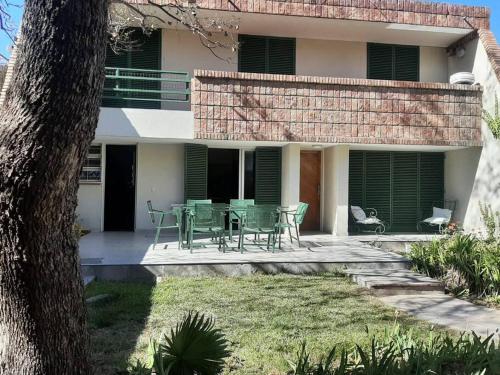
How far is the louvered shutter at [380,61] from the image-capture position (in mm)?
13352

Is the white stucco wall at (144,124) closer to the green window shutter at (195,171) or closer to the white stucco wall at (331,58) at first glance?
the green window shutter at (195,171)

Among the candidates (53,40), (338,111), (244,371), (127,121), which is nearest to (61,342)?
(53,40)

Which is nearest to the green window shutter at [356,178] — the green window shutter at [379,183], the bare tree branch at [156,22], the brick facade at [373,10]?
the green window shutter at [379,183]

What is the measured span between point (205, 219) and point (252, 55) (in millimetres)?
5666

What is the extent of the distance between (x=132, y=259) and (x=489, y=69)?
31.9 feet

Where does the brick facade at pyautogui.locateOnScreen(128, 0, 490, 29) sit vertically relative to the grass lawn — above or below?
above

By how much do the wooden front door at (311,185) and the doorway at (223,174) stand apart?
1.94m

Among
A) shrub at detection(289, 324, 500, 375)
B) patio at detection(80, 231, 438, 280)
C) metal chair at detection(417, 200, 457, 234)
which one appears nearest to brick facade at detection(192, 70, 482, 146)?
metal chair at detection(417, 200, 457, 234)

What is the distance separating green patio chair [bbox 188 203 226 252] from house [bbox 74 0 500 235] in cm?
228

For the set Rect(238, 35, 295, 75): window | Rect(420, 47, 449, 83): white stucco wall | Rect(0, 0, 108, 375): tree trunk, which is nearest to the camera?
Rect(0, 0, 108, 375): tree trunk

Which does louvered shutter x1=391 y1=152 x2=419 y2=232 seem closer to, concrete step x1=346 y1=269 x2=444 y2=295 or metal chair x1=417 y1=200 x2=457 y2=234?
metal chair x1=417 y1=200 x2=457 y2=234

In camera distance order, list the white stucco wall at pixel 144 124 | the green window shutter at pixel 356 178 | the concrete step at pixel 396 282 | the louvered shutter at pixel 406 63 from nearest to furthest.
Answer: the concrete step at pixel 396 282, the white stucco wall at pixel 144 124, the green window shutter at pixel 356 178, the louvered shutter at pixel 406 63

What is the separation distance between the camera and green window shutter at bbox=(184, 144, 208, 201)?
12133mm

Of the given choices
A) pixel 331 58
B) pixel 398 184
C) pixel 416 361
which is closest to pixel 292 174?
pixel 398 184
